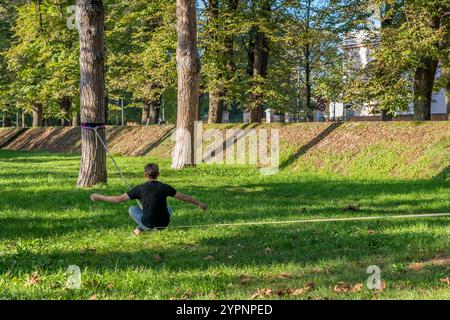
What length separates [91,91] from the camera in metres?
16.5

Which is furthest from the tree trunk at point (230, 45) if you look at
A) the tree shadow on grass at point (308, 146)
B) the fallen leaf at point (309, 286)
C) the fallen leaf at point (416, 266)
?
the fallen leaf at point (309, 286)

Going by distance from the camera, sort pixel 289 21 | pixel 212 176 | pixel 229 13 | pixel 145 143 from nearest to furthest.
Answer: pixel 212 176 → pixel 229 13 → pixel 289 21 → pixel 145 143

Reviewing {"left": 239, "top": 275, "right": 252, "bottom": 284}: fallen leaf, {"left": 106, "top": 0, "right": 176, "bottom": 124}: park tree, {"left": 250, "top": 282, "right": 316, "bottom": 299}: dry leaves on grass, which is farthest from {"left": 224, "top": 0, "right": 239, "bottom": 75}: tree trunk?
{"left": 250, "top": 282, "right": 316, "bottom": 299}: dry leaves on grass

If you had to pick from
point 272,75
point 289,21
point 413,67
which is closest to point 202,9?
point 289,21

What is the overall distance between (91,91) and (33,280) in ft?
33.7

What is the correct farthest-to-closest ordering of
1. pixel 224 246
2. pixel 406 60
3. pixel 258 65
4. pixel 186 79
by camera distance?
pixel 258 65 < pixel 186 79 < pixel 406 60 < pixel 224 246

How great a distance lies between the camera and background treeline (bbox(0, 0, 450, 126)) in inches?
914

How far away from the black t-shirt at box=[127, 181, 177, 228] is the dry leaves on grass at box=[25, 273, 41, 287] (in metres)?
2.74

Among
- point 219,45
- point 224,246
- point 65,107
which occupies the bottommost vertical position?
point 224,246

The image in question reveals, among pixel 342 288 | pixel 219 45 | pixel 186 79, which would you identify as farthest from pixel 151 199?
pixel 219 45

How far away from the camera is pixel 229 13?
31.4 meters

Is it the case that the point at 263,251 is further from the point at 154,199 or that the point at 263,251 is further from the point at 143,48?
the point at 143,48
